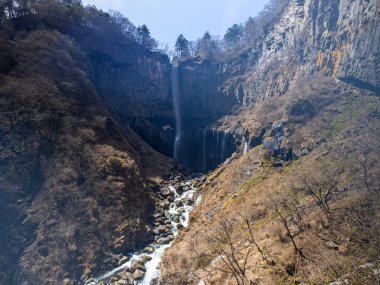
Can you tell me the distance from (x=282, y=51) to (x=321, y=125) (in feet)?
90.7

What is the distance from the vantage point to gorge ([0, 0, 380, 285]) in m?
19.5

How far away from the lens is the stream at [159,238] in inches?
992

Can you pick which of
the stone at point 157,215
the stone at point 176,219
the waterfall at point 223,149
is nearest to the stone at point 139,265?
the stone at point 176,219

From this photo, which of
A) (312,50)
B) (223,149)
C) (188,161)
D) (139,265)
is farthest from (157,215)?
(312,50)

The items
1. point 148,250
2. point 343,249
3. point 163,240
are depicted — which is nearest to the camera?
point 343,249

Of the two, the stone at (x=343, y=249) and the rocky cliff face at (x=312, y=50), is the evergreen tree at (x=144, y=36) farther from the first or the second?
the stone at (x=343, y=249)

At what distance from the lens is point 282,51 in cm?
5825

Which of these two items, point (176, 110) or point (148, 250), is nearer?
point (148, 250)

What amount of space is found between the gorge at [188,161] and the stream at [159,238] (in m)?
0.16

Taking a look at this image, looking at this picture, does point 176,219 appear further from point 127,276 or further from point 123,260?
point 127,276

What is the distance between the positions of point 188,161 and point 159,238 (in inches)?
1189

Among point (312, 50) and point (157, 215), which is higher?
point (312, 50)

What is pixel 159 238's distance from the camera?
30.7 metres

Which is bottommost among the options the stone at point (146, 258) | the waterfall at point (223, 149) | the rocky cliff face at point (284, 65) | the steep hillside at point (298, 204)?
the stone at point (146, 258)
